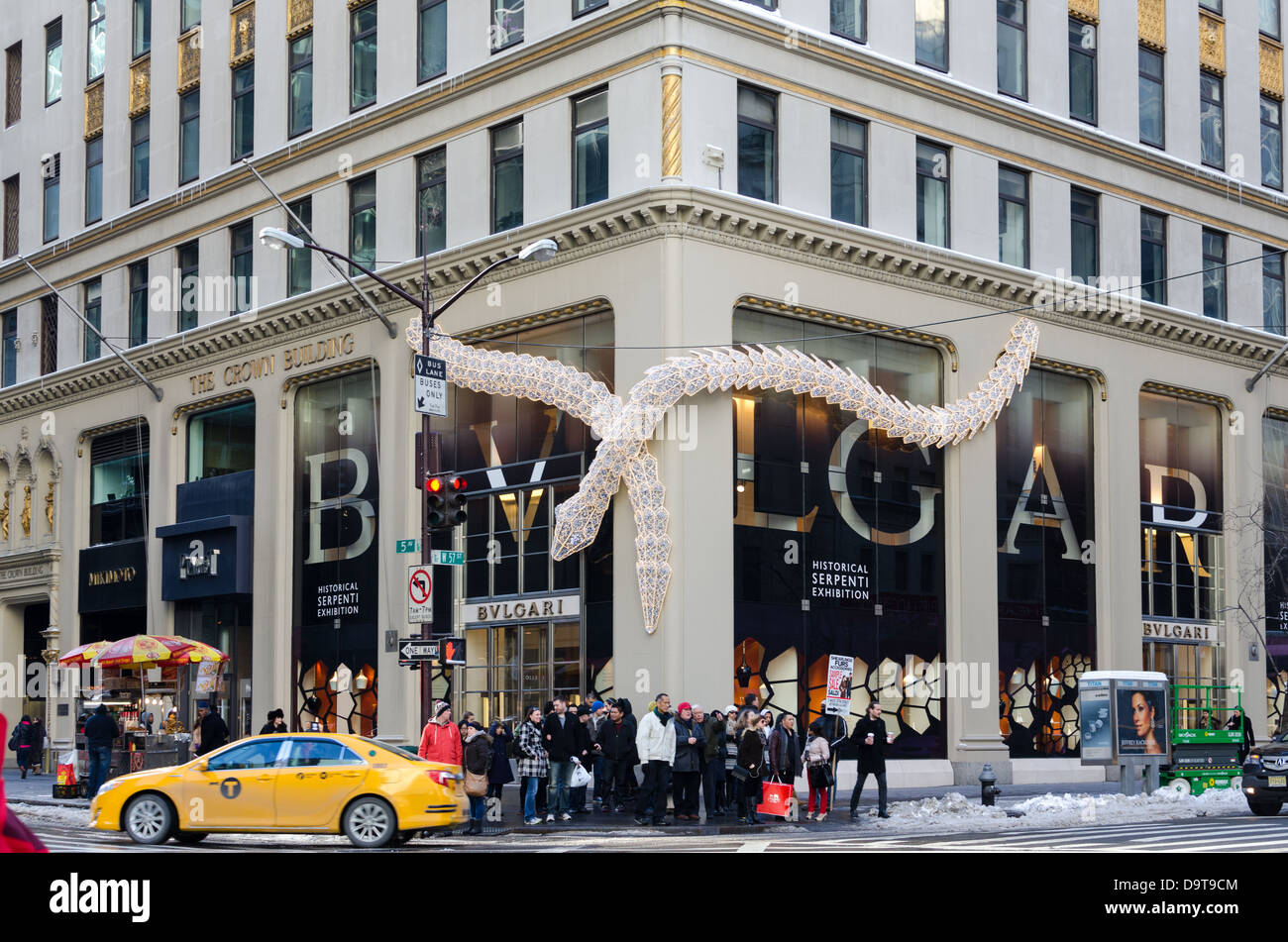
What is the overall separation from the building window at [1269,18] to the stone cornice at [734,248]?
8712mm

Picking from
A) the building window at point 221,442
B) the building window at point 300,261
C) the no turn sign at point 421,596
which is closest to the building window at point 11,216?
the building window at point 221,442

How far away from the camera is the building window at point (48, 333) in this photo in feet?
162

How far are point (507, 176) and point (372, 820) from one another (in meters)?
17.8

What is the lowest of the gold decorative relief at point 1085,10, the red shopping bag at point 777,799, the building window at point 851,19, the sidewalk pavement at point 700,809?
the sidewalk pavement at point 700,809

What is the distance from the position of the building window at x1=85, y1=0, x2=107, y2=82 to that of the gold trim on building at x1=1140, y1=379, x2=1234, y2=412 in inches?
1235

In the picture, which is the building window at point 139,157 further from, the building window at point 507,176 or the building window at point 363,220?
the building window at point 507,176

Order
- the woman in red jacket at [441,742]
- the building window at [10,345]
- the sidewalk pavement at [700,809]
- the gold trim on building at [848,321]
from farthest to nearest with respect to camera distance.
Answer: the building window at [10,345]
the gold trim on building at [848,321]
the sidewalk pavement at [700,809]
the woman in red jacket at [441,742]

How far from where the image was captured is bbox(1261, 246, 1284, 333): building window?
1698 inches

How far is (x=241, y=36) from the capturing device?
4234cm

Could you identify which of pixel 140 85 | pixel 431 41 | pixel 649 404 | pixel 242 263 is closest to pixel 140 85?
pixel 140 85

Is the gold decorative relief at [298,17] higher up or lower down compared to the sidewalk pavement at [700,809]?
higher up

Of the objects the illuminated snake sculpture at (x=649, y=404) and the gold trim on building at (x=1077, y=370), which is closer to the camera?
the illuminated snake sculpture at (x=649, y=404)

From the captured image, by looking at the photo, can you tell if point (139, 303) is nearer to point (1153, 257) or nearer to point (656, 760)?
point (656, 760)
